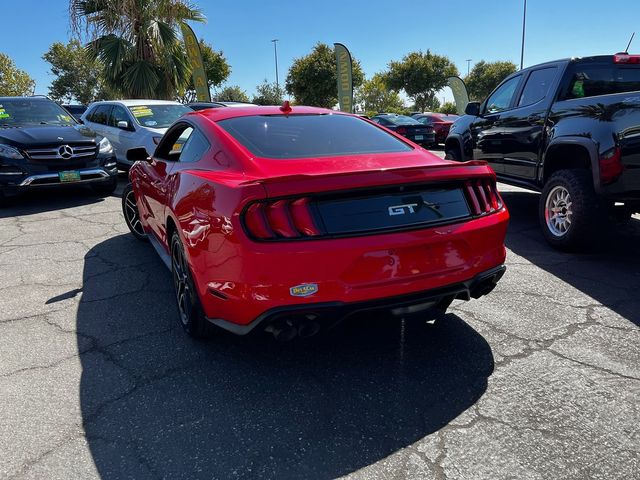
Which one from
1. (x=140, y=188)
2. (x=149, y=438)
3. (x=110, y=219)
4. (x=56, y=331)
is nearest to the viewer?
(x=149, y=438)

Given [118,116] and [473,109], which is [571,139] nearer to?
[473,109]

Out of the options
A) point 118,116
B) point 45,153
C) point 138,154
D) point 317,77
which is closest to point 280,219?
point 138,154

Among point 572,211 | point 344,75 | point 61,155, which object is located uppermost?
point 344,75

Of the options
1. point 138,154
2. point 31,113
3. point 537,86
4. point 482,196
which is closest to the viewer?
point 482,196

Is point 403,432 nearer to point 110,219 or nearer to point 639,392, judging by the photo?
point 639,392

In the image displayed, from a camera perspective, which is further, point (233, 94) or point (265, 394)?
point (233, 94)

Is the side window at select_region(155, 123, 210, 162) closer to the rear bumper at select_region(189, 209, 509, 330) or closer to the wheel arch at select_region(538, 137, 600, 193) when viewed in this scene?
the rear bumper at select_region(189, 209, 509, 330)

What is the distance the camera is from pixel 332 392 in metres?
2.50

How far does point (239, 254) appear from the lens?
7.44ft

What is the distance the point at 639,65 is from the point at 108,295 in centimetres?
585

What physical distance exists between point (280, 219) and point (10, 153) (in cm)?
660

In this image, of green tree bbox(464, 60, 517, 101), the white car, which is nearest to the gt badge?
the white car

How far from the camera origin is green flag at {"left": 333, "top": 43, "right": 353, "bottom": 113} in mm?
22108

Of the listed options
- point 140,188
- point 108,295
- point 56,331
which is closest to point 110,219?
point 140,188
